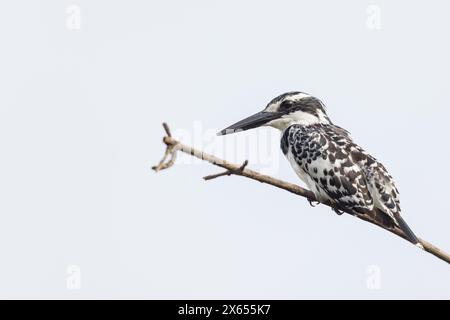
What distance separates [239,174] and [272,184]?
309 millimetres

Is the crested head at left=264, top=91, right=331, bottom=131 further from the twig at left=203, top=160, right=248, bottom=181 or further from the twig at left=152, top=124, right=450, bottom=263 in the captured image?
the twig at left=203, top=160, right=248, bottom=181

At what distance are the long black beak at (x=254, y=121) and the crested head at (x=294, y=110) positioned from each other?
4 cm

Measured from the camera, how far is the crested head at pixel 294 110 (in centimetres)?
756

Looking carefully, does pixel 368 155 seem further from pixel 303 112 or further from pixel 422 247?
pixel 422 247

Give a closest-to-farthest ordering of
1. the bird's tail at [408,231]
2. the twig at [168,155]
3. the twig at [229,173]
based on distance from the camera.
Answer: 1. the twig at [168,155]
2. the twig at [229,173]
3. the bird's tail at [408,231]

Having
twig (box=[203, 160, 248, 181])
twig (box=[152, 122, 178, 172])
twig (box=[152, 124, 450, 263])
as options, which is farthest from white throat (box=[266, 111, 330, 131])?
twig (box=[152, 122, 178, 172])

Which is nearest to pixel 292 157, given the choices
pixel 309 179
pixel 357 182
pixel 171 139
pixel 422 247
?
pixel 309 179

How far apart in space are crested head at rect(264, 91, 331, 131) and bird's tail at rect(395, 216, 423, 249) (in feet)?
5.73

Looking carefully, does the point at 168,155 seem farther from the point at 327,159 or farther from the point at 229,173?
the point at 327,159

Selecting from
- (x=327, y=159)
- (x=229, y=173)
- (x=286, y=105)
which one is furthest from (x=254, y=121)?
(x=229, y=173)

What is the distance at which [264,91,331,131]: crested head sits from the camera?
24.8 feet

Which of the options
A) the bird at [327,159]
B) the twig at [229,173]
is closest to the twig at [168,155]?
the twig at [229,173]

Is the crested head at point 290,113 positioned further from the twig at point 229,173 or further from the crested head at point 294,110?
the twig at point 229,173

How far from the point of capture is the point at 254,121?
7.45 meters
